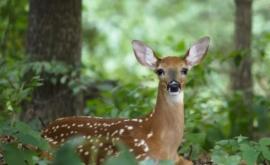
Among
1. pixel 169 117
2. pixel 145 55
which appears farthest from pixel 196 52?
pixel 169 117

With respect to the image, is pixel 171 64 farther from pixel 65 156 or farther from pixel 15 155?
pixel 65 156

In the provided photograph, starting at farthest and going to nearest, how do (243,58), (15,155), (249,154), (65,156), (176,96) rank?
(243,58) → (176,96) → (249,154) → (15,155) → (65,156)

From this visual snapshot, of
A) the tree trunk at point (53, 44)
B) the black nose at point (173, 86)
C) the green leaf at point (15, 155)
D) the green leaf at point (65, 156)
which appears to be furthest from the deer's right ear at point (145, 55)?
the green leaf at point (65, 156)

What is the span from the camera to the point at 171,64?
6.77 metres

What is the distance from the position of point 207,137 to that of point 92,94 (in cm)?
258

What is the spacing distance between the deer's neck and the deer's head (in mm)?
60

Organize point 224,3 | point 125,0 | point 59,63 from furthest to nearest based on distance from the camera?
point 125,0 → point 224,3 → point 59,63

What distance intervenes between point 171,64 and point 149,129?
21.6 inches

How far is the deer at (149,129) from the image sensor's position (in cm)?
654

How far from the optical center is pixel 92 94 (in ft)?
35.8

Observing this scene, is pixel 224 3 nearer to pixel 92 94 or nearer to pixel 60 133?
pixel 92 94

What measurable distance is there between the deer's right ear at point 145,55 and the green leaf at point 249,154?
1202 millimetres

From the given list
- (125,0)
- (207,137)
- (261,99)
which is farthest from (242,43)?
(125,0)

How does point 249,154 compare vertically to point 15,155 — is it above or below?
below
